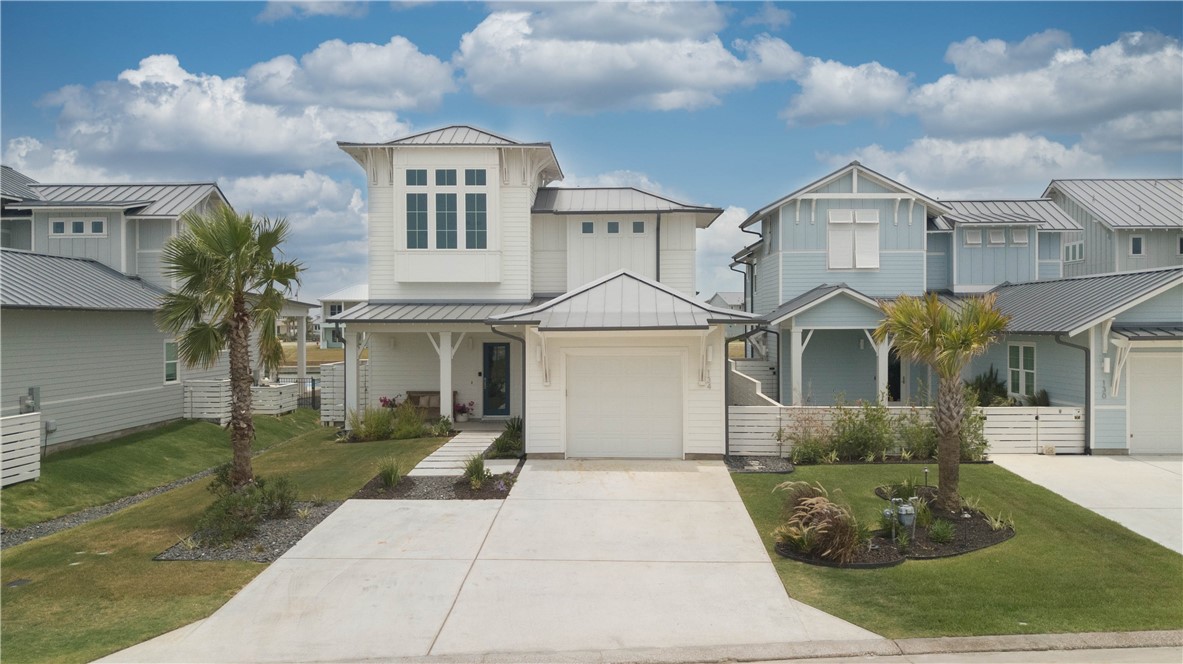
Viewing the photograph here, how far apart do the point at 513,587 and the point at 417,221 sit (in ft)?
44.8

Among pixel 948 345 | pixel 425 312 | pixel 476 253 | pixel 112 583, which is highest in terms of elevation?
pixel 476 253

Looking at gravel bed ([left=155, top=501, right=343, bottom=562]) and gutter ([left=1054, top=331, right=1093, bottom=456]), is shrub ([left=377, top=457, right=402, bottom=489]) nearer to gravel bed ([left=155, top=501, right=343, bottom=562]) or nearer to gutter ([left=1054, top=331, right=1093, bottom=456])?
gravel bed ([left=155, top=501, right=343, bottom=562])

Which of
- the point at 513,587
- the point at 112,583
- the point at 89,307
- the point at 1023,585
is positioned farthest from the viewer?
the point at 89,307

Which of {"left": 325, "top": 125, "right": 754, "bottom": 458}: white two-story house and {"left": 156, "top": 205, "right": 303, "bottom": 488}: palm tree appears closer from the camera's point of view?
{"left": 156, "top": 205, "right": 303, "bottom": 488}: palm tree

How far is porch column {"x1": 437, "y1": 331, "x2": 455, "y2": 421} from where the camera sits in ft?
62.3

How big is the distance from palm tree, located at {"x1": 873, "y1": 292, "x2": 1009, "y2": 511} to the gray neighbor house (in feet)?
42.3

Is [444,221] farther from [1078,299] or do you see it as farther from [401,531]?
[1078,299]

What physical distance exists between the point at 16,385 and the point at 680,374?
14.5 metres

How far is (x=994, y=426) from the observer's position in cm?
1527

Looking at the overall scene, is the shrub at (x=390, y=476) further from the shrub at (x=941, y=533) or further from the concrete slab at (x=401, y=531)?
the shrub at (x=941, y=533)

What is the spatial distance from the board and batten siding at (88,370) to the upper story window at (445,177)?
924 cm

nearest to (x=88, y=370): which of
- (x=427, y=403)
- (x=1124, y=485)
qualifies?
(x=427, y=403)

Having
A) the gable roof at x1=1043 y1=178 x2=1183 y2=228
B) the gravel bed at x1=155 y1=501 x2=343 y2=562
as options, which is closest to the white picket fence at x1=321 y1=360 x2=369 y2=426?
the gravel bed at x1=155 y1=501 x2=343 y2=562

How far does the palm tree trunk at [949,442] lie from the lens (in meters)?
10.7
